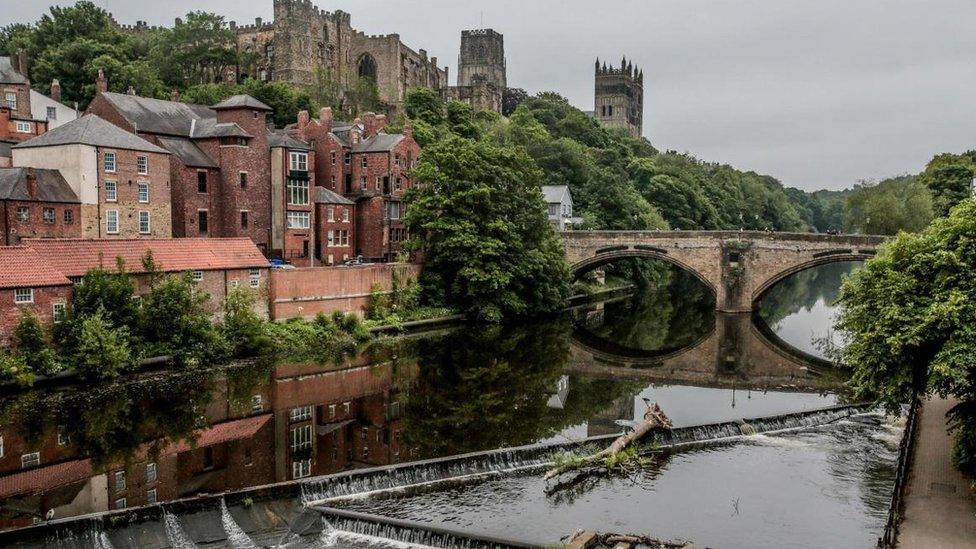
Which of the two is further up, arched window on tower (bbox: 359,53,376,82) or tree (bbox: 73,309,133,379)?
arched window on tower (bbox: 359,53,376,82)

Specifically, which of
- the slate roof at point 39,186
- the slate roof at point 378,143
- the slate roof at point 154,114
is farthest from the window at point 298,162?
the slate roof at point 39,186

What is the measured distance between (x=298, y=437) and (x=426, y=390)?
7.77 meters

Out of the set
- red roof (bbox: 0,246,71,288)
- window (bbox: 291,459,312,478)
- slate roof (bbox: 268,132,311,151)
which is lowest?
window (bbox: 291,459,312,478)

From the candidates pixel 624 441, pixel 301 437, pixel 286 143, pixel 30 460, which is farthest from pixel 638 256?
pixel 30 460

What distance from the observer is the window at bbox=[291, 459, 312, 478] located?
22.5m

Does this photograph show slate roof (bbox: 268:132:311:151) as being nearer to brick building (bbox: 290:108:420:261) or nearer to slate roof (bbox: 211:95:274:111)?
slate roof (bbox: 211:95:274:111)

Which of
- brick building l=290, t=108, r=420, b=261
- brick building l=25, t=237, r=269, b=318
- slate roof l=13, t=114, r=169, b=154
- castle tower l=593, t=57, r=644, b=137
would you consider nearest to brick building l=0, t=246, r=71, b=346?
brick building l=25, t=237, r=269, b=318

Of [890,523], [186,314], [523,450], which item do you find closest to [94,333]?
[186,314]

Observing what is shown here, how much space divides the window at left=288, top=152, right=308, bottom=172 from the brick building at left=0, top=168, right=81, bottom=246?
43.4 ft

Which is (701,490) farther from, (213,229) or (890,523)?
(213,229)

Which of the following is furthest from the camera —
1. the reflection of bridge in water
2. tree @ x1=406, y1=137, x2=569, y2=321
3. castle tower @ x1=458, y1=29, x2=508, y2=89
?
castle tower @ x1=458, y1=29, x2=508, y2=89

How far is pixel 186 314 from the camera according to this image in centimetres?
3538

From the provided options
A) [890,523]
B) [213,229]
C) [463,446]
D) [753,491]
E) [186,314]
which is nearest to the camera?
[890,523]

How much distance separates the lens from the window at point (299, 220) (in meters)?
50.2
